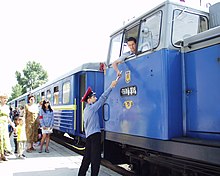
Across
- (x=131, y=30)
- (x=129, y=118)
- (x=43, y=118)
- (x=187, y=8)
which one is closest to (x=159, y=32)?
(x=187, y=8)

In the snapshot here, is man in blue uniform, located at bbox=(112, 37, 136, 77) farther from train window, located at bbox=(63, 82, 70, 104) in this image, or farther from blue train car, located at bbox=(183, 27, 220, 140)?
train window, located at bbox=(63, 82, 70, 104)

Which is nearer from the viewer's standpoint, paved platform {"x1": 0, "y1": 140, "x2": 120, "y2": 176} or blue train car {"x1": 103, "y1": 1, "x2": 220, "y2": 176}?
blue train car {"x1": 103, "y1": 1, "x2": 220, "y2": 176}

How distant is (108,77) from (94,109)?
42.0 inches

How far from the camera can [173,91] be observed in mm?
3850

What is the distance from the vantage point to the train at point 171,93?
11.2ft

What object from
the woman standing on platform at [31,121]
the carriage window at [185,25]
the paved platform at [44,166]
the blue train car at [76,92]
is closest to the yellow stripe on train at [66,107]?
the blue train car at [76,92]

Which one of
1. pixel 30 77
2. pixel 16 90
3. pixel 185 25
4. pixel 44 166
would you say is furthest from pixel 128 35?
pixel 16 90

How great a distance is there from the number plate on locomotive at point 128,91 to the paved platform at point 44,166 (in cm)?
185

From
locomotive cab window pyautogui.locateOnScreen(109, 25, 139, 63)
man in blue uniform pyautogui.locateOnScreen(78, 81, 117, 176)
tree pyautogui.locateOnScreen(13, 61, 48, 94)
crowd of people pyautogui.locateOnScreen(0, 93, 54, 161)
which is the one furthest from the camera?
tree pyautogui.locateOnScreen(13, 61, 48, 94)

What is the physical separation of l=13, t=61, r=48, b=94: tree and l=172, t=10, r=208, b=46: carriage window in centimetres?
5842

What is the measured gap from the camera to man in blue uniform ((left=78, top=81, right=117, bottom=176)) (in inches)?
189

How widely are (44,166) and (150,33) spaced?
4160 mm

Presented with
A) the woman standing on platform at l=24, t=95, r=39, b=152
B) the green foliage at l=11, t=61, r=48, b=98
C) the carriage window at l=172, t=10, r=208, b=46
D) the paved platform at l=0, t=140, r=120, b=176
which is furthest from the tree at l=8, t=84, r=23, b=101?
the carriage window at l=172, t=10, r=208, b=46

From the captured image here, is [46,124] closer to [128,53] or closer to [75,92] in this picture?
[75,92]
